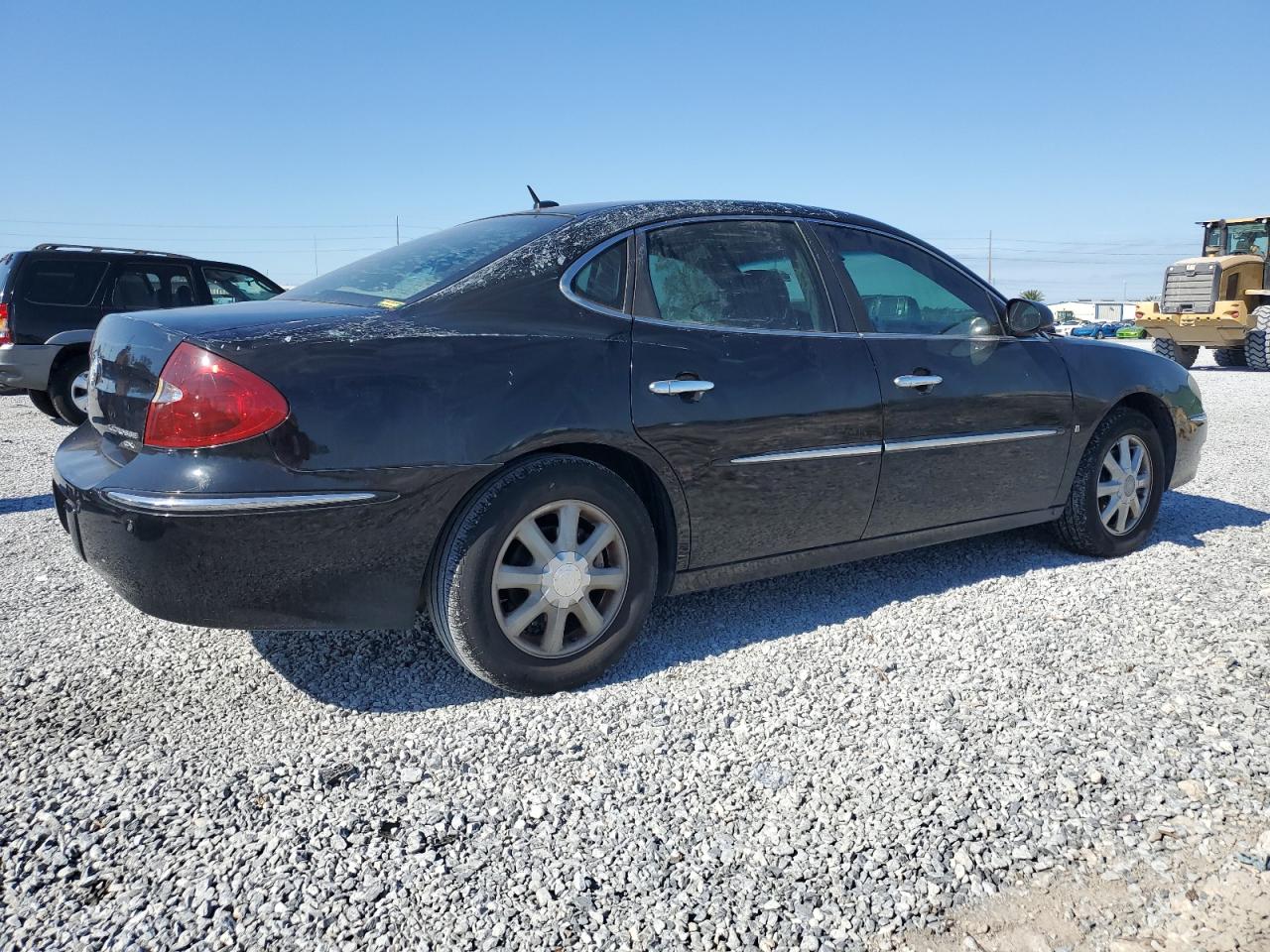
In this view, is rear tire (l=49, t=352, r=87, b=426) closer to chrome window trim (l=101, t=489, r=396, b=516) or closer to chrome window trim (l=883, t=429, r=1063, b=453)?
chrome window trim (l=101, t=489, r=396, b=516)

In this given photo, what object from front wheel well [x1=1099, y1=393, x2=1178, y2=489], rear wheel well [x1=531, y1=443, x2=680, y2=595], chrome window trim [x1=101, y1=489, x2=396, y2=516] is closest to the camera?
chrome window trim [x1=101, y1=489, x2=396, y2=516]

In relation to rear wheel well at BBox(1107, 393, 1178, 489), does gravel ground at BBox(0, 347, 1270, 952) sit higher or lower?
lower

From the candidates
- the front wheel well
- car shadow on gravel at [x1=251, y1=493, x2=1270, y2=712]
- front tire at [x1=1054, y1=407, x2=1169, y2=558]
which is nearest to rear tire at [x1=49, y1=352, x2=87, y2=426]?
car shadow on gravel at [x1=251, y1=493, x2=1270, y2=712]

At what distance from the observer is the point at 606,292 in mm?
3100

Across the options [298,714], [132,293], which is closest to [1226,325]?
[132,293]

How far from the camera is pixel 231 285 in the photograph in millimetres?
10453

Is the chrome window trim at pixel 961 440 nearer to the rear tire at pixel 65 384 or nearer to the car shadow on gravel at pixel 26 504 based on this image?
the car shadow on gravel at pixel 26 504

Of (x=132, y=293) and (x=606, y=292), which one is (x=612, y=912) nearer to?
(x=606, y=292)

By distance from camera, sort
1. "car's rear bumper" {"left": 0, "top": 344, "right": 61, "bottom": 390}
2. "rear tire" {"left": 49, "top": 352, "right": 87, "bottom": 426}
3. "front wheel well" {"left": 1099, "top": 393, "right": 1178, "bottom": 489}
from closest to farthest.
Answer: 1. "front wheel well" {"left": 1099, "top": 393, "right": 1178, "bottom": 489}
2. "car's rear bumper" {"left": 0, "top": 344, "right": 61, "bottom": 390}
3. "rear tire" {"left": 49, "top": 352, "right": 87, "bottom": 426}

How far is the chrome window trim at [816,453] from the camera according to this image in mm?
3238

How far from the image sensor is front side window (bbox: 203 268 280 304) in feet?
33.6

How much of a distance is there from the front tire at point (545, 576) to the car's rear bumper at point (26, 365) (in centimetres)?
799

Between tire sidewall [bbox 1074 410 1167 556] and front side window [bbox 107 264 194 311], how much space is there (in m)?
8.76

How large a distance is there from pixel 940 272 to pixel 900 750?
2.25 meters
